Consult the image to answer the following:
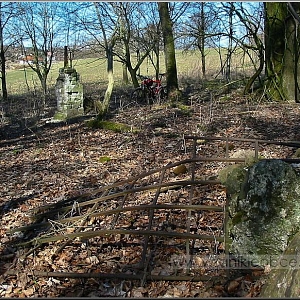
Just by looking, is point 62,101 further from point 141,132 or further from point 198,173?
point 198,173

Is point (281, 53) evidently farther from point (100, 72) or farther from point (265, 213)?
point (100, 72)

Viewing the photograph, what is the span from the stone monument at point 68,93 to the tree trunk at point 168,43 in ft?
11.6

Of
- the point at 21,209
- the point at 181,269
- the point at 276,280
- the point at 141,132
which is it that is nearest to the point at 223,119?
the point at 141,132

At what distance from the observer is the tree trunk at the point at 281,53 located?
Answer: 35.7 feet

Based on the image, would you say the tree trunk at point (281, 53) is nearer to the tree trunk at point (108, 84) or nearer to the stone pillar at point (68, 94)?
the tree trunk at point (108, 84)

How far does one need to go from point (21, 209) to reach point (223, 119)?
19.2 ft

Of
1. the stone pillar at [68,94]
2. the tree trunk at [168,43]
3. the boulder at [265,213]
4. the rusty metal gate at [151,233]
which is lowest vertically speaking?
the rusty metal gate at [151,233]

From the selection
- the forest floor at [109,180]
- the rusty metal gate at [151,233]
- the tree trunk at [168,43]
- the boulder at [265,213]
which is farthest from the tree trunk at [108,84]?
the boulder at [265,213]

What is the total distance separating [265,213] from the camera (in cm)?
281

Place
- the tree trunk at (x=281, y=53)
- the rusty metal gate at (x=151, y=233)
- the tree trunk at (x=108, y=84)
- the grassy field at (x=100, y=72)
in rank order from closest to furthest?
the rusty metal gate at (x=151, y=233), the tree trunk at (x=108, y=84), the tree trunk at (x=281, y=53), the grassy field at (x=100, y=72)

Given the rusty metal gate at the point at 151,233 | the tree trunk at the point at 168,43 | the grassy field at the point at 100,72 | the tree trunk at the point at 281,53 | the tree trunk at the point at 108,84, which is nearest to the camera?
the rusty metal gate at the point at 151,233

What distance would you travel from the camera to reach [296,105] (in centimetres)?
1046

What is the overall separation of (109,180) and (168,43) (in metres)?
8.81

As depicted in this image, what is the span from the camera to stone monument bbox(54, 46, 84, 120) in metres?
10.6
